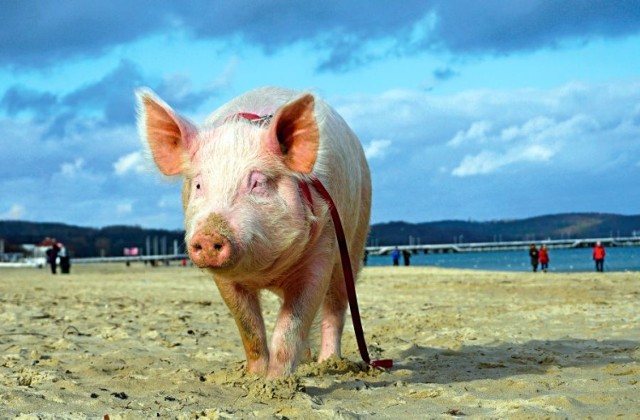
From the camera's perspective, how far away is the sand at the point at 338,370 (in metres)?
4.75

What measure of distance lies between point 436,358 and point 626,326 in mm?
3704

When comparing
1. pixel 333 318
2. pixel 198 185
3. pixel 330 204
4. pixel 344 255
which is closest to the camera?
pixel 198 185

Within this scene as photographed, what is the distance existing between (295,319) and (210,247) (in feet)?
3.86

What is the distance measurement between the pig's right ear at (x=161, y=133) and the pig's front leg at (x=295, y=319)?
1260 millimetres

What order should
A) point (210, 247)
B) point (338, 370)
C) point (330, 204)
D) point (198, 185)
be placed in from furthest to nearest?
1. point (338, 370)
2. point (330, 204)
3. point (198, 185)
4. point (210, 247)

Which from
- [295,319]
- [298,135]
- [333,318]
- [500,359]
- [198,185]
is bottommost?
[500,359]

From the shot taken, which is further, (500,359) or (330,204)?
(500,359)

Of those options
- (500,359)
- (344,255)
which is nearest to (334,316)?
(344,255)

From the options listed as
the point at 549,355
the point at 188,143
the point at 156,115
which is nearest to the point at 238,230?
the point at 188,143

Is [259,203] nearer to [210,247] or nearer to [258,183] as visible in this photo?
[258,183]

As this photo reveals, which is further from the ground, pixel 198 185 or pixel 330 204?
pixel 198 185

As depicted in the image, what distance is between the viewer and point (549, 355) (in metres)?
7.21

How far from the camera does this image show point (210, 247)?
4.59 metres

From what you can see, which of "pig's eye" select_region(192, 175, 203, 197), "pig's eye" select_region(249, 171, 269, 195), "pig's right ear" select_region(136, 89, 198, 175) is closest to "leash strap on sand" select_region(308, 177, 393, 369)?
"pig's eye" select_region(249, 171, 269, 195)
